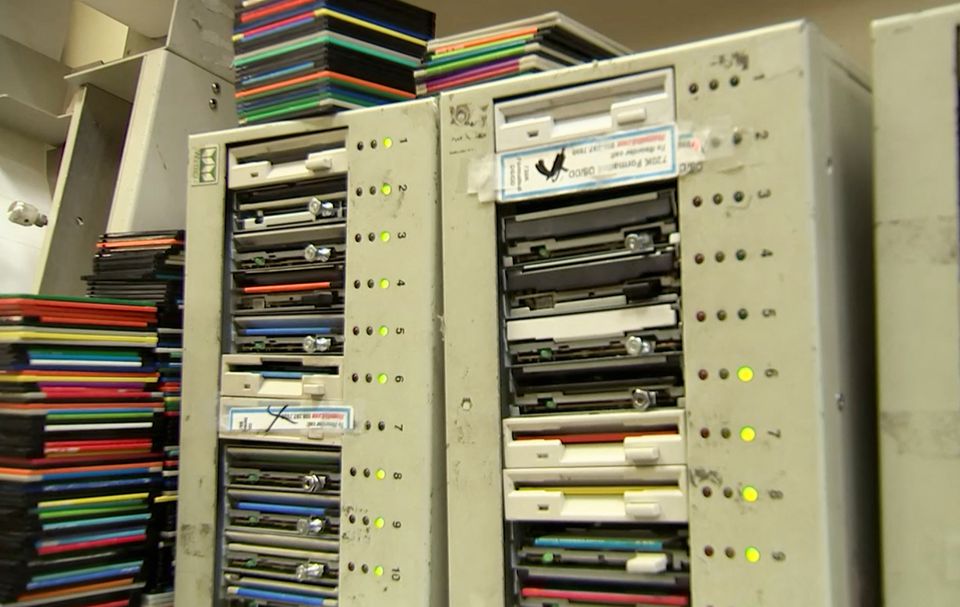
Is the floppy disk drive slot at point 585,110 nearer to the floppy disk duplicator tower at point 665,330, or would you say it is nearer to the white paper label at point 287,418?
the floppy disk duplicator tower at point 665,330

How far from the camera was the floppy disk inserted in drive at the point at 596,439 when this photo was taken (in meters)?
0.92

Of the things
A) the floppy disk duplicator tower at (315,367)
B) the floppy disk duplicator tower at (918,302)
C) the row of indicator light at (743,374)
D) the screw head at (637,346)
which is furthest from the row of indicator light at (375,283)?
the floppy disk duplicator tower at (918,302)

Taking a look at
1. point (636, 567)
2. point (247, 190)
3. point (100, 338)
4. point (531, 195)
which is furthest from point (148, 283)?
point (636, 567)

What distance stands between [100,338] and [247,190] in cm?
31

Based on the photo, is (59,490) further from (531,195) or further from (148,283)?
(531,195)

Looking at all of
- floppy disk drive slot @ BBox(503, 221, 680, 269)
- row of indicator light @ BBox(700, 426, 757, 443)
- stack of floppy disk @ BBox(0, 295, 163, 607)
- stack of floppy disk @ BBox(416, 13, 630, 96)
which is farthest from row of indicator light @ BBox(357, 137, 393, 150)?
row of indicator light @ BBox(700, 426, 757, 443)

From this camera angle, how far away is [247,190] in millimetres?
1269

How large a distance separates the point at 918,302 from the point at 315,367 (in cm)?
75

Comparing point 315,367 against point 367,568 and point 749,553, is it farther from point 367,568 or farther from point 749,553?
point 749,553

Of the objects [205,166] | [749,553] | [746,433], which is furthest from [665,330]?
→ [205,166]

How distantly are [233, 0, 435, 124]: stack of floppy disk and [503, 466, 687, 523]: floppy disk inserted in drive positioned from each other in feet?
1.95

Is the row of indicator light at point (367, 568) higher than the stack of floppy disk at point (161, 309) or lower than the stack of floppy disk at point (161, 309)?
lower

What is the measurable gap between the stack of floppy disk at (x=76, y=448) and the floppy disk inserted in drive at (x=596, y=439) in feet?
2.03

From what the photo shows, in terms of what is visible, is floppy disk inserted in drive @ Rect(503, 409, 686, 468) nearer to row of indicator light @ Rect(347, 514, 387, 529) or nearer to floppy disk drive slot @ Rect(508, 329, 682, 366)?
floppy disk drive slot @ Rect(508, 329, 682, 366)
